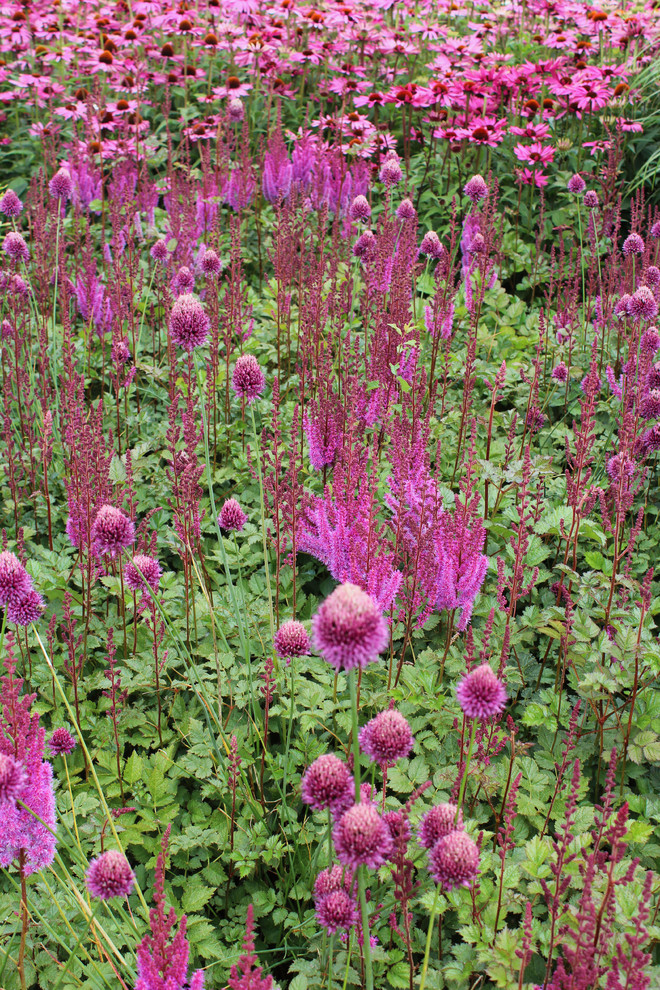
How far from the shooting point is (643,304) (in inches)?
138

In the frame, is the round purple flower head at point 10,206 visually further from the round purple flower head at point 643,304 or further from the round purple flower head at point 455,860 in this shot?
the round purple flower head at point 455,860

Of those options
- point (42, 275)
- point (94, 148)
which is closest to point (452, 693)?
point (42, 275)

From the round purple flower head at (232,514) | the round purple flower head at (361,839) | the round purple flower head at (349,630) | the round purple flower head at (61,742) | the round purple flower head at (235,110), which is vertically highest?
the round purple flower head at (235,110)

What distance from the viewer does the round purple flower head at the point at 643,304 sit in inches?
137

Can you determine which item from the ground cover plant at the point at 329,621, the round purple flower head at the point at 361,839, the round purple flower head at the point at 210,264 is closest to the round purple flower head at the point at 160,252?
the ground cover plant at the point at 329,621

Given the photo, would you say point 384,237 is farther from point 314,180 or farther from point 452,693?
point 452,693

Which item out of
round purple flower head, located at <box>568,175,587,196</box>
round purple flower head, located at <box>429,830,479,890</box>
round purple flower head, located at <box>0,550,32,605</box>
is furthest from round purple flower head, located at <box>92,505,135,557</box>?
round purple flower head, located at <box>568,175,587,196</box>

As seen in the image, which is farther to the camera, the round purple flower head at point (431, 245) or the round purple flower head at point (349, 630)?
the round purple flower head at point (431, 245)

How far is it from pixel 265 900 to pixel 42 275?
3075 millimetres

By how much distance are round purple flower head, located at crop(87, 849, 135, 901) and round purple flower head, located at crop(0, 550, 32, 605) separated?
0.68 meters

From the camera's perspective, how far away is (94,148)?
512 cm

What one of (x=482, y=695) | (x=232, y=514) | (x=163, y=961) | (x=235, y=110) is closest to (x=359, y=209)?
(x=235, y=110)

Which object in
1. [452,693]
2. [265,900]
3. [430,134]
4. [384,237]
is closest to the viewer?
[265,900]

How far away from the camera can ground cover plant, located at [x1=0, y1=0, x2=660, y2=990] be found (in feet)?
5.44
